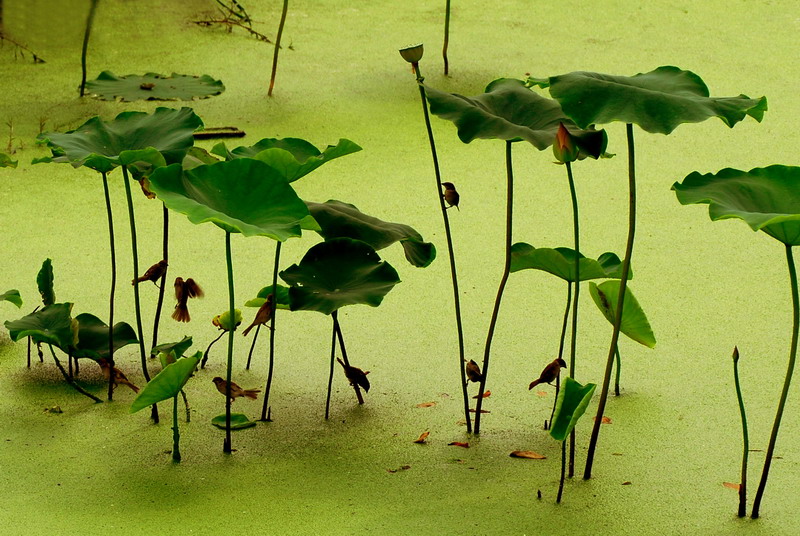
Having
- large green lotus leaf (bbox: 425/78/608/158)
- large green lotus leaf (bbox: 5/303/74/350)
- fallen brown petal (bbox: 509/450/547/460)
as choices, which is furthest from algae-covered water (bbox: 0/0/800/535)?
large green lotus leaf (bbox: 425/78/608/158)

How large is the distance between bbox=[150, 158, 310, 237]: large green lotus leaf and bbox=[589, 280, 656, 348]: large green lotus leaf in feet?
1.65

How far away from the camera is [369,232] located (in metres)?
1.63

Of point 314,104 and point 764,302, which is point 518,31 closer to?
point 314,104

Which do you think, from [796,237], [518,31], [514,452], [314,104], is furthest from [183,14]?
[796,237]

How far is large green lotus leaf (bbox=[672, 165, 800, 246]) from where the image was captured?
1.29m

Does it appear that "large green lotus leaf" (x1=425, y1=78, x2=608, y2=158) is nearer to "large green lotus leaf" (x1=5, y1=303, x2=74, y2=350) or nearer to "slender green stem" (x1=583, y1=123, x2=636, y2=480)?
"slender green stem" (x1=583, y1=123, x2=636, y2=480)

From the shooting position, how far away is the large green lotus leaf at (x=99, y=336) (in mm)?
1798

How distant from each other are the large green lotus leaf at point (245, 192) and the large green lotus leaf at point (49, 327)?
0.39 metres

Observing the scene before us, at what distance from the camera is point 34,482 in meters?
1.51

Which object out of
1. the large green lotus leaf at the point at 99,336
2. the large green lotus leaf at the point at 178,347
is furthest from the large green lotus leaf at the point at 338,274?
the large green lotus leaf at the point at 99,336

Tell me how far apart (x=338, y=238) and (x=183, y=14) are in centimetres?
249

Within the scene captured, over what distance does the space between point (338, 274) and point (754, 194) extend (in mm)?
620

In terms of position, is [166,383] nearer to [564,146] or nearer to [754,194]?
[564,146]

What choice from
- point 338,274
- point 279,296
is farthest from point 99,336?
point 338,274
